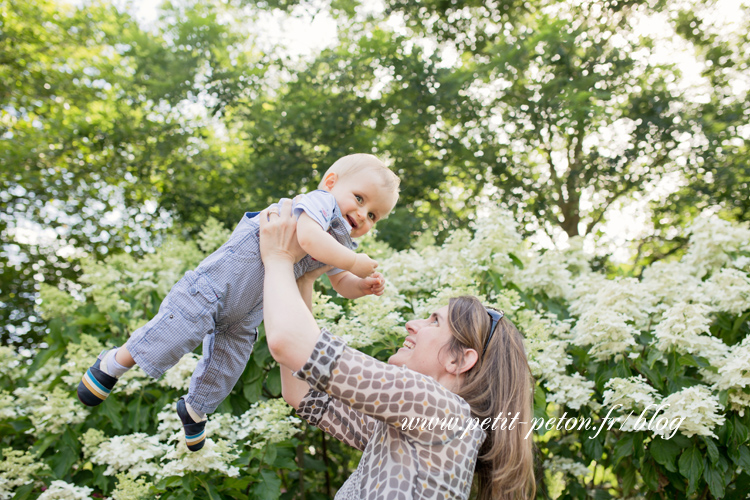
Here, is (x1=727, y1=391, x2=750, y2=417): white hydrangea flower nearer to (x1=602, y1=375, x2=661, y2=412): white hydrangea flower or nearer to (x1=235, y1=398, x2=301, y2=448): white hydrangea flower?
(x1=602, y1=375, x2=661, y2=412): white hydrangea flower

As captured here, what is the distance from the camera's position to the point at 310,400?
1854 mm

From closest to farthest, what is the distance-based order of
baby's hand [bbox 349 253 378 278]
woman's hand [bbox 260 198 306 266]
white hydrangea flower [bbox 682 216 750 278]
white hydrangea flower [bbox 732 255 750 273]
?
woman's hand [bbox 260 198 306 266], baby's hand [bbox 349 253 378 278], white hydrangea flower [bbox 732 255 750 273], white hydrangea flower [bbox 682 216 750 278]

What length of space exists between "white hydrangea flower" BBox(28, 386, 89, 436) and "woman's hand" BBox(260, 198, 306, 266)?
2.10m

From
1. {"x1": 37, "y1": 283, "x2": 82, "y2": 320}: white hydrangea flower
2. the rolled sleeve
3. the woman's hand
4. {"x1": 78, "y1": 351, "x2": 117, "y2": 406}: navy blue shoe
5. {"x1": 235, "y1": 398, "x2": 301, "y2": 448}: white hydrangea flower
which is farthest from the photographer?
{"x1": 37, "y1": 283, "x2": 82, "y2": 320}: white hydrangea flower

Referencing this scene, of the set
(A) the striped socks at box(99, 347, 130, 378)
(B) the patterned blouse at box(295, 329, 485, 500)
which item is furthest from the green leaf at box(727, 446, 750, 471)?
(A) the striped socks at box(99, 347, 130, 378)

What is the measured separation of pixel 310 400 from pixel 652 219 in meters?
7.56

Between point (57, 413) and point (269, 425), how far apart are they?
130 cm

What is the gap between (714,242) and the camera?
3381 mm

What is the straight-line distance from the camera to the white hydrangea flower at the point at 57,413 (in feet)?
9.37

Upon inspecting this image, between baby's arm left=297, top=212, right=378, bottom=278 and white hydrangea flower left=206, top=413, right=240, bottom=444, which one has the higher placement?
baby's arm left=297, top=212, right=378, bottom=278

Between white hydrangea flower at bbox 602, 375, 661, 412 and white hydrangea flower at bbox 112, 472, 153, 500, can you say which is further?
white hydrangea flower at bbox 602, 375, 661, 412

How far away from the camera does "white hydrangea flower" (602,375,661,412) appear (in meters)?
2.34

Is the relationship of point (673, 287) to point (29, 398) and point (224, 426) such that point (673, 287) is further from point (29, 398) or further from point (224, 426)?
point (29, 398)

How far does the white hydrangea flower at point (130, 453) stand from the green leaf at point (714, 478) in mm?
2544
